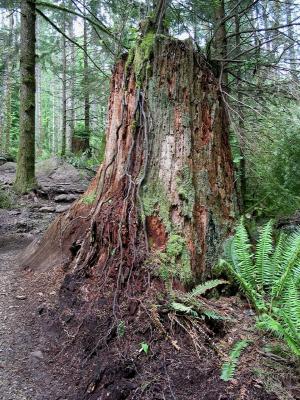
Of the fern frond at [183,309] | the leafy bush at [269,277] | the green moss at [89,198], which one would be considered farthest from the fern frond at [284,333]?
the green moss at [89,198]

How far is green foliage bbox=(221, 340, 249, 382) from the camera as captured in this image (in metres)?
2.39

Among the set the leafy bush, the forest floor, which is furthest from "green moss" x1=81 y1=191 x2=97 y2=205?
the leafy bush

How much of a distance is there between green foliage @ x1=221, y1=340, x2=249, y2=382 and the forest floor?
68 mm

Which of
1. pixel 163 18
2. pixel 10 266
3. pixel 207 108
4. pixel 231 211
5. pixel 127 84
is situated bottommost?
pixel 10 266

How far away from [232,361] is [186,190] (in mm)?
1809

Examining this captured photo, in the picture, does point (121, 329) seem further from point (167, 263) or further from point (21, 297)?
point (21, 297)

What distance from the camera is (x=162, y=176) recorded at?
393 centimetres

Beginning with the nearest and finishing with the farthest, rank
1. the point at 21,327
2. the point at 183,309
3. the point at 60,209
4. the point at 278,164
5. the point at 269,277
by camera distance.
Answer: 1. the point at 183,309
2. the point at 269,277
3. the point at 21,327
4. the point at 278,164
5. the point at 60,209

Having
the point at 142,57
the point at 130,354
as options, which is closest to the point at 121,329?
the point at 130,354

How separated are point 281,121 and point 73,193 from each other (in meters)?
7.91

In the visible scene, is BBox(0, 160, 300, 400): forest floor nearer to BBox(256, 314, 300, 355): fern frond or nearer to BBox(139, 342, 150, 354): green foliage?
BBox(139, 342, 150, 354): green foliage

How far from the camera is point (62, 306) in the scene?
3.73 meters

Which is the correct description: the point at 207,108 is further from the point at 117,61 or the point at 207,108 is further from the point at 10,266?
the point at 10,266

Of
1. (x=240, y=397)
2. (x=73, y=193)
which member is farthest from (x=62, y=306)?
(x=73, y=193)
